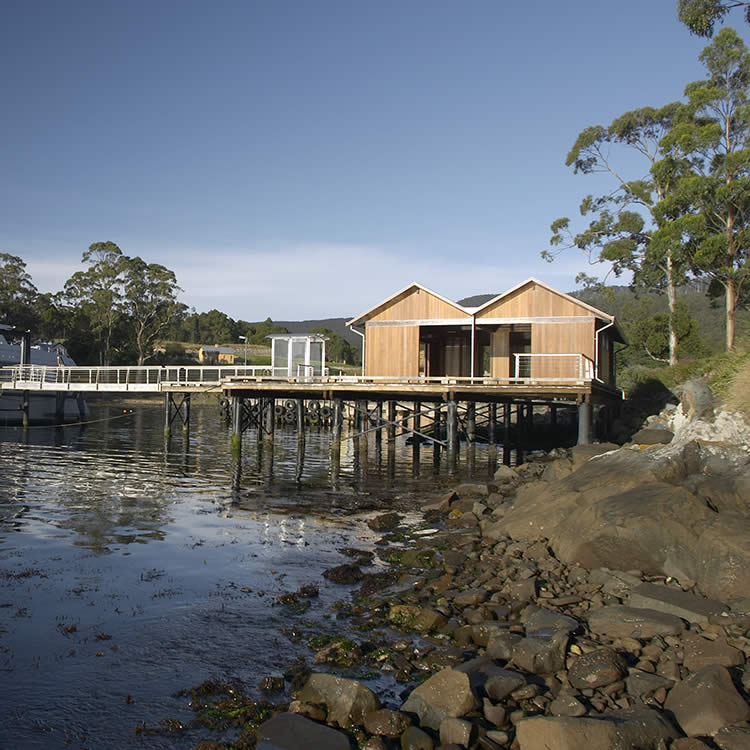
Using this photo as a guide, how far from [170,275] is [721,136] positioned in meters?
65.4

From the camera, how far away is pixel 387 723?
23.0ft

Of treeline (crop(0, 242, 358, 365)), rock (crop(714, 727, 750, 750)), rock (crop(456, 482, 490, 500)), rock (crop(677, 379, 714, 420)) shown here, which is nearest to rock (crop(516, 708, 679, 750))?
rock (crop(714, 727, 750, 750))

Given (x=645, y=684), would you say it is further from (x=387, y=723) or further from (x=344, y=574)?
(x=344, y=574)

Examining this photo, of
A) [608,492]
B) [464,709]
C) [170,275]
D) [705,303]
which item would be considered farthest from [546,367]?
[705,303]

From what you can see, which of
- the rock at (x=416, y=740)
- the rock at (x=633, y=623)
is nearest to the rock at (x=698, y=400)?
the rock at (x=633, y=623)

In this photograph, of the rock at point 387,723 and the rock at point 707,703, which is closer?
the rock at point 707,703

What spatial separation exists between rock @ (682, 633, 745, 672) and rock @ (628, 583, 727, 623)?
0.83 meters

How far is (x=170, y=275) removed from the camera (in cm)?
8662

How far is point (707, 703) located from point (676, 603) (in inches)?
112

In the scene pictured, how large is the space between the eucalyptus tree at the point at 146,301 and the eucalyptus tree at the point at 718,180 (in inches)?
2465

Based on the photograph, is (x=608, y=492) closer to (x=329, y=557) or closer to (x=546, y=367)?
(x=329, y=557)

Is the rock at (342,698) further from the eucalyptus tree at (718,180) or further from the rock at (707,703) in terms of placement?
the eucalyptus tree at (718,180)

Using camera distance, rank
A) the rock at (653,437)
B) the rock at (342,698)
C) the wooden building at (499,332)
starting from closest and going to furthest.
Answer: the rock at (342,698) → the rock at (653,437) → the wooden building at (499,332)

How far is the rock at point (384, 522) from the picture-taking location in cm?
1684
